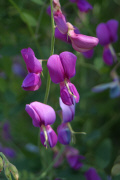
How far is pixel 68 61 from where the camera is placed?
3.27ft

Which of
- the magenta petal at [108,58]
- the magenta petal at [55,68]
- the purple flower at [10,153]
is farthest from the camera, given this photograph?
the purple flower at [10,153]

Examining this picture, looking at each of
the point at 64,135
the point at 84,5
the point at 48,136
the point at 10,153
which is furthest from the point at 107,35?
the point at 10,153

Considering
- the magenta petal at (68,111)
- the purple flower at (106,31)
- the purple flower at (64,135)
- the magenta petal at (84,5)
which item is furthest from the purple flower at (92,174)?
the magenta petal at (84,5)

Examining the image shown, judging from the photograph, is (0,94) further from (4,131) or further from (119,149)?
(119,149)

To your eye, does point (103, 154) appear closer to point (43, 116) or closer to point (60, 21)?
point (43, 116)

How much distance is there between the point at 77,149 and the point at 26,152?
0.27 metres

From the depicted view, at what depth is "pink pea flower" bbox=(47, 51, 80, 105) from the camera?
3.19 feet

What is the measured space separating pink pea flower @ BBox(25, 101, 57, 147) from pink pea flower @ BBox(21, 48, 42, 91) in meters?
0.05

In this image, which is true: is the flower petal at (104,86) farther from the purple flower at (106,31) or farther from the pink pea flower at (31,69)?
the pink pea flower at (31,69)

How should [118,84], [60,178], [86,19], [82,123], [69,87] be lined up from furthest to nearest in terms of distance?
[82,123], [86,19], [118,84], [60,178], [69,87]

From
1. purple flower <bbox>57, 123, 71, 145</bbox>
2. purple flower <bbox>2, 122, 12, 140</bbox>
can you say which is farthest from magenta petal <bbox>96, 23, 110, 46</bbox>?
purple flower <bbox>2, 122, 12, 140</bbox>

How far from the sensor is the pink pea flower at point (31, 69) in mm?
1005

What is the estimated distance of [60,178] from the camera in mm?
1465

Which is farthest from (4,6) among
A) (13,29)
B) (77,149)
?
(77,149)
